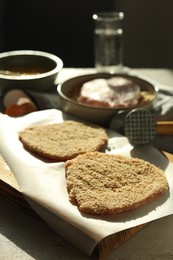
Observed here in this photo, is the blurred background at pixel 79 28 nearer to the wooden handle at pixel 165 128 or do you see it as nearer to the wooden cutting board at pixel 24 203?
the wooden handle at pixel 165 128

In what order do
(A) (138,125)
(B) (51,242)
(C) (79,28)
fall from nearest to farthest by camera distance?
(B) (51,242) < (A) (138,125) < (C) (79,28)

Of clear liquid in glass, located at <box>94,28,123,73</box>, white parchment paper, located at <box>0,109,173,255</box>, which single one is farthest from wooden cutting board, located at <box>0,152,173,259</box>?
clear liquid in glass, located at <box>94,28,123,73</box>

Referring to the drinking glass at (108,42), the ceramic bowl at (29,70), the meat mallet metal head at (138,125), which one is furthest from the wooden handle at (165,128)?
the drinking glass at (108,42)

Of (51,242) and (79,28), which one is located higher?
(51,242)

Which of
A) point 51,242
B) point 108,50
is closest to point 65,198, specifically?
point 51,242

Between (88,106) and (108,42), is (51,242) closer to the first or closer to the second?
(88,106)
